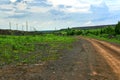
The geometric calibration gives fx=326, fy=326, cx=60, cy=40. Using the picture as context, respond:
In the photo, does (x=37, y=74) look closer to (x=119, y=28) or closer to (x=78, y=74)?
(x=78, y=74)

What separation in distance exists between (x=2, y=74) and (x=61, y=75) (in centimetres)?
293

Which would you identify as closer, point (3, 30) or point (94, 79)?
point (94, 79)

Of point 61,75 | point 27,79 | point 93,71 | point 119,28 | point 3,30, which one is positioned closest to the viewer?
point 27,79

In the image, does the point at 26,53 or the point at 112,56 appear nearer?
the point at 112,56

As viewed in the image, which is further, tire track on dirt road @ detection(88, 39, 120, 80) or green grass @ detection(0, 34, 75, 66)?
green grass @ detection(0, 34, 75, 66)

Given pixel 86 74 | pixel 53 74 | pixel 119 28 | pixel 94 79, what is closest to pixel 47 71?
pixel 53 74

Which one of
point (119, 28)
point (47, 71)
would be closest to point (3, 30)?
point (119, 28)

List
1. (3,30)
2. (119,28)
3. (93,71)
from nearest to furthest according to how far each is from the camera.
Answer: (93,71) → (119,28) → (3,30)

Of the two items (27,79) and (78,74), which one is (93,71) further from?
(27,79)

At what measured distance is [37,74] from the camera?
1591 cm

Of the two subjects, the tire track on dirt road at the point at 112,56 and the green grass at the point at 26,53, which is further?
the green grass at the point at 26,53

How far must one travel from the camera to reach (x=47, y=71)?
56.1ft

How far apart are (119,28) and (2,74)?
363 ft

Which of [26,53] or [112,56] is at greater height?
[112,56]
